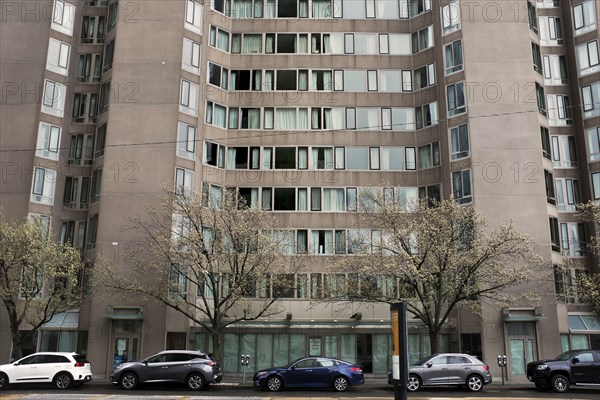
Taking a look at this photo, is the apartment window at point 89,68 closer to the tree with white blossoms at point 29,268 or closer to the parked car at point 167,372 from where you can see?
the tree with white blossoms at point 29,268

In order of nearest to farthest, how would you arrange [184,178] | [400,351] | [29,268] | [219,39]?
[400,351] < [29,268] < [184,178] < [219,39]

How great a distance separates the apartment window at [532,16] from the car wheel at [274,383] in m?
27.9

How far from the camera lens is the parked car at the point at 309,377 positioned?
956 inches

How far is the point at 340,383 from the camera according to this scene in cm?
2431

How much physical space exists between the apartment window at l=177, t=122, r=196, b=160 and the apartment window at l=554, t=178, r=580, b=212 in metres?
23.3

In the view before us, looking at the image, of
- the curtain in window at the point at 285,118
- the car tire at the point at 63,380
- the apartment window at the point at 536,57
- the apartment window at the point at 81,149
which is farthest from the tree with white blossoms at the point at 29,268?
the apartment window at the point at 536,57

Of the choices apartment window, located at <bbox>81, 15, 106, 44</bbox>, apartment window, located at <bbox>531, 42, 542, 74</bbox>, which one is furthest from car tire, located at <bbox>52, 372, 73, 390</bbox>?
apartment window, located at <bbox>531, 42, 542, 74</bbox>

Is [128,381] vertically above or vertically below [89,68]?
below

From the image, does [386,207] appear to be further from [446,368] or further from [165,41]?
[165,41]

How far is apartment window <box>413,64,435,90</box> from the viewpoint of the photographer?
127 feet

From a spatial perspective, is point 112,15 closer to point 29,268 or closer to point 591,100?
point 29,268

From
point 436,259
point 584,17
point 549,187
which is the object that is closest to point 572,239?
point 549,187

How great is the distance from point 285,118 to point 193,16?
887 cm

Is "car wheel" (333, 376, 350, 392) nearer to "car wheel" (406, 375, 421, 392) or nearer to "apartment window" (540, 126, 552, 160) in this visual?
"car wheel" (406, 375, 421, 392)
